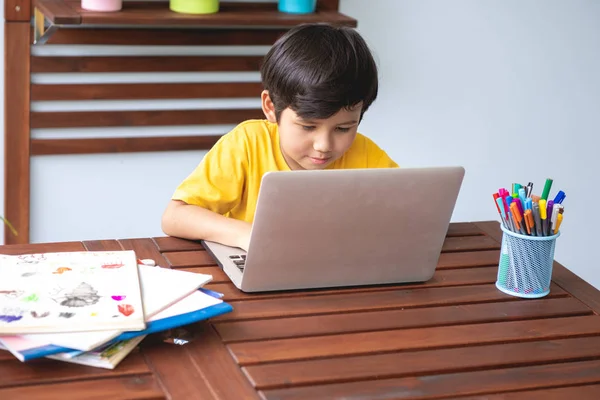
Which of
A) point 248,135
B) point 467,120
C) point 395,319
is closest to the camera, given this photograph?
point 395,319

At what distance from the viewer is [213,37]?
282cm

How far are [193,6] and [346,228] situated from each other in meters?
1.35

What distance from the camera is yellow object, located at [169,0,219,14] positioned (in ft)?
8.40

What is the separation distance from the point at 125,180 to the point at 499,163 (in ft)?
4.63

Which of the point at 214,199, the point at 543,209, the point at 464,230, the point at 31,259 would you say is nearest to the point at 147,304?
the point at 31,259

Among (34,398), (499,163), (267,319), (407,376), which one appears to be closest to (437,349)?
(407,376)

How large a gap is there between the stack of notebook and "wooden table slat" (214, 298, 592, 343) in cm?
5

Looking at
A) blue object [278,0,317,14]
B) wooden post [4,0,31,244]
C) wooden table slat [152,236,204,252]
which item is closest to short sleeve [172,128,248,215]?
wooden table slat [152,236,204,252]

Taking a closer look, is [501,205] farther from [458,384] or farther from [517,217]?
[458,384]

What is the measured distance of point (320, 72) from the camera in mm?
1672

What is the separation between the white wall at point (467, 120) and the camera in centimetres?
287

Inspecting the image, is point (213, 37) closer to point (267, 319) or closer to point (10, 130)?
point (10, 130)

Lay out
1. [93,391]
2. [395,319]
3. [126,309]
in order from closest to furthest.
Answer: [93,391] < [126,309] < [395,319]

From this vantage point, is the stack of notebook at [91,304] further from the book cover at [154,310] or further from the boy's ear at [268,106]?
the boy's ear at [268,106]
